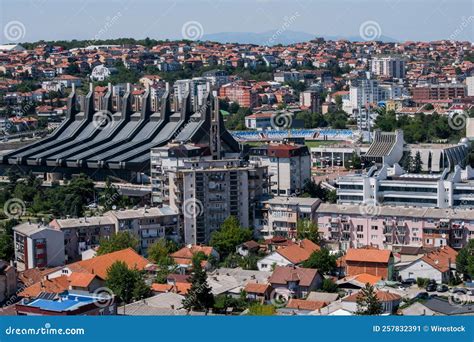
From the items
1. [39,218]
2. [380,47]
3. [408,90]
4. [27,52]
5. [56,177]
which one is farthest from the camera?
[380,47]

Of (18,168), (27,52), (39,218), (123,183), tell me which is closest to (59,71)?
(27,52)

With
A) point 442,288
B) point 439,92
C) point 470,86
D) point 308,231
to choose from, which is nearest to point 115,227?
point 308,231

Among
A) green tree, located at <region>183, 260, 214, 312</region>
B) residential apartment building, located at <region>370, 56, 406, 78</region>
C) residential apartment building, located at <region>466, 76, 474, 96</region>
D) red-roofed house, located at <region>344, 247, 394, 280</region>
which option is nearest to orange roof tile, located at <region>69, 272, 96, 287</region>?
green tree, located at <region>183, 260, 214, 312</region>

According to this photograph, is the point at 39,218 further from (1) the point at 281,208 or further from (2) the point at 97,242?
(1) the point at 281,208

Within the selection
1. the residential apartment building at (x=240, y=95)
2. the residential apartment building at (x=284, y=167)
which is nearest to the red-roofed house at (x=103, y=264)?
the residential apartment building at (x=284, y=167)

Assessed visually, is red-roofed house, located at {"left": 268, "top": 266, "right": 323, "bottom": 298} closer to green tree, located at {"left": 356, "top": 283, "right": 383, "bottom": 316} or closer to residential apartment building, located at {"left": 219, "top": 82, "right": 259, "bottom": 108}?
green tree, located at {"left": 356, "top": 283, "right": 383, "bottom": 316}

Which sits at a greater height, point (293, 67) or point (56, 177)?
point (293, 67)

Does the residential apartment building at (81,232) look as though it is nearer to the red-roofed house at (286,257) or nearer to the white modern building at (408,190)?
the red-roofed house at (286,257)
